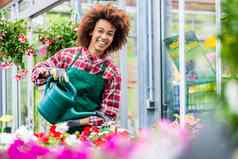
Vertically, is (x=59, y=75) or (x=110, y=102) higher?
(x=59, y=75)

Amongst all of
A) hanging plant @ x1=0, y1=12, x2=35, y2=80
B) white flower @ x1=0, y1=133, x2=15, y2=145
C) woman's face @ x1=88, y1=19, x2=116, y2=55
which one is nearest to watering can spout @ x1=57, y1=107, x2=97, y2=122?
woman's face @ x1=88, y1=19, x2=116, y2=55

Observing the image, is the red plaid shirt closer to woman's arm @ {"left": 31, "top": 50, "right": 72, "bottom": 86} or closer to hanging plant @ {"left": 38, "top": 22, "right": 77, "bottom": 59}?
woman's arm @ {"left": 31, "top": 50, "right": 72, "bottom": 86}

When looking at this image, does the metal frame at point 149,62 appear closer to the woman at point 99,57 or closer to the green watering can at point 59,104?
the woman at point 99,57

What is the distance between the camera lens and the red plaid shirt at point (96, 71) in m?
3.04

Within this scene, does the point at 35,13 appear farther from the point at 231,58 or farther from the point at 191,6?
the point at 231,58

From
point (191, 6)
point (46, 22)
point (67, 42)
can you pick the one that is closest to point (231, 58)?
point (191, 6)

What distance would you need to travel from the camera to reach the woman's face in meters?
3.18

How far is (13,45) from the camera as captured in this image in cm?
580

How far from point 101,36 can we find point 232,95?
254 cm

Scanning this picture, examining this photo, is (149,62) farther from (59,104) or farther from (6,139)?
(6,139)

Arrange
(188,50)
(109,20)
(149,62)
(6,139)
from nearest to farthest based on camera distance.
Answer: (6,139), (109,20), (188,50), (149,62)

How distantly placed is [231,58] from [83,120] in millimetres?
2320

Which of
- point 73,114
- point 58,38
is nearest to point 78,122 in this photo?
point 73,114

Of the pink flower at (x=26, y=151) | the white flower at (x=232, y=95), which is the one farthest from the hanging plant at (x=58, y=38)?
the white flower at (x=232, y=95)
